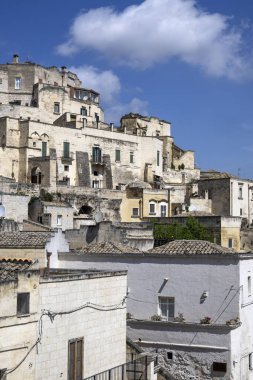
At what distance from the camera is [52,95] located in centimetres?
7788

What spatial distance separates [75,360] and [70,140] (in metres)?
53.1

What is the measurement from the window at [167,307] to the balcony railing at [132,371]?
5277 millimetres

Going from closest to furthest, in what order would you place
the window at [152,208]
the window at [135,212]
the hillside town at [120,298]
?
the hillside town at [120,298]
the window at [135,212]
the window at [152,208]

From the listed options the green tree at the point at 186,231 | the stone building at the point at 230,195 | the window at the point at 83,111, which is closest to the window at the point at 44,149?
the window at the point at 83,111

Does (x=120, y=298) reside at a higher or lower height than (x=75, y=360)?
higher

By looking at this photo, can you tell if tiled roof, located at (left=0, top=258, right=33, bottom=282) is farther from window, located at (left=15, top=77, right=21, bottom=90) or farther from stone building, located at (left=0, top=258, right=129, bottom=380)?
window, located at (left=15, top=77, right=21, bottom=90)

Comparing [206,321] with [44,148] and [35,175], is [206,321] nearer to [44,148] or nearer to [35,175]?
[35,175]

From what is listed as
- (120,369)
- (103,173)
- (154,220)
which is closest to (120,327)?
(120,369)

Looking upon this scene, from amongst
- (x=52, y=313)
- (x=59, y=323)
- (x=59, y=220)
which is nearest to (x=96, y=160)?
(x=59, y=220)

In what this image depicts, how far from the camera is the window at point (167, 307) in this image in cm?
2459

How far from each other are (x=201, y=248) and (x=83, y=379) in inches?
469

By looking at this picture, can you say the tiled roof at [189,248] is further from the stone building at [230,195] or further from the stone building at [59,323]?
the stone building at [230,195]

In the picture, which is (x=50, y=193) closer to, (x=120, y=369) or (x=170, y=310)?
(x=170, y=310)

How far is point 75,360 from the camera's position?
53.7 feet
